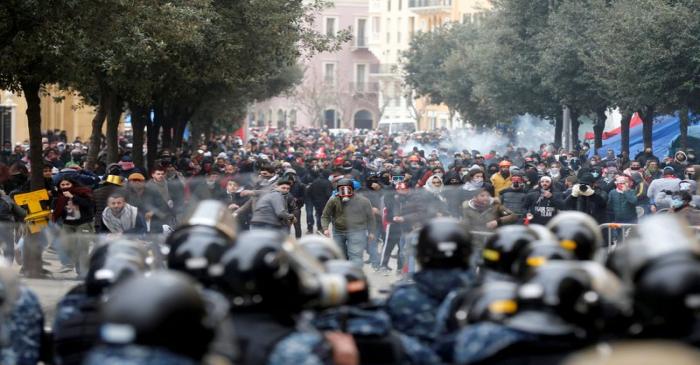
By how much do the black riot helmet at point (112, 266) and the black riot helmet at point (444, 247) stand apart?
146 centimetres

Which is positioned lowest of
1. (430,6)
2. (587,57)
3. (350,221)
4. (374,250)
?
(374,250)

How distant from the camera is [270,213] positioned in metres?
18.1

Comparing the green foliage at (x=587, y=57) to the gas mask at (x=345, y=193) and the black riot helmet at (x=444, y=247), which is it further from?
the black riot helmet at (x=444, y=247)

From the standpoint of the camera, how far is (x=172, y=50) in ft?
94.6

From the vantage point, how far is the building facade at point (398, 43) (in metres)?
106

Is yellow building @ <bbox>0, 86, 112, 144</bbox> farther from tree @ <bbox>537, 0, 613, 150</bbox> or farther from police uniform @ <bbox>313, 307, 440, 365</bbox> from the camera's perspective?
police uniform @ <bbox>313, 307, 440, 365</bbox>

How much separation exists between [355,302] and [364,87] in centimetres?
11137

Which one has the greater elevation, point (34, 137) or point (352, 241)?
point (34, 137)

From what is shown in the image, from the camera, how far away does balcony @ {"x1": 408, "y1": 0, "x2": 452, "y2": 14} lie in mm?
103375

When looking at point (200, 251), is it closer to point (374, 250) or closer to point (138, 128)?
point (374, 250)

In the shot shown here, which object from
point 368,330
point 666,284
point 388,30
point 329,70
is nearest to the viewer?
point 666,284

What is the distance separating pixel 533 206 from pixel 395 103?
97976 mm

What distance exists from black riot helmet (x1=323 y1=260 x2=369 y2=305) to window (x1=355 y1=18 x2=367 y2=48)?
363 feet

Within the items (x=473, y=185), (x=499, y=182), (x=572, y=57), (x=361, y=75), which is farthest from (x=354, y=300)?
(x=361, y=75)
